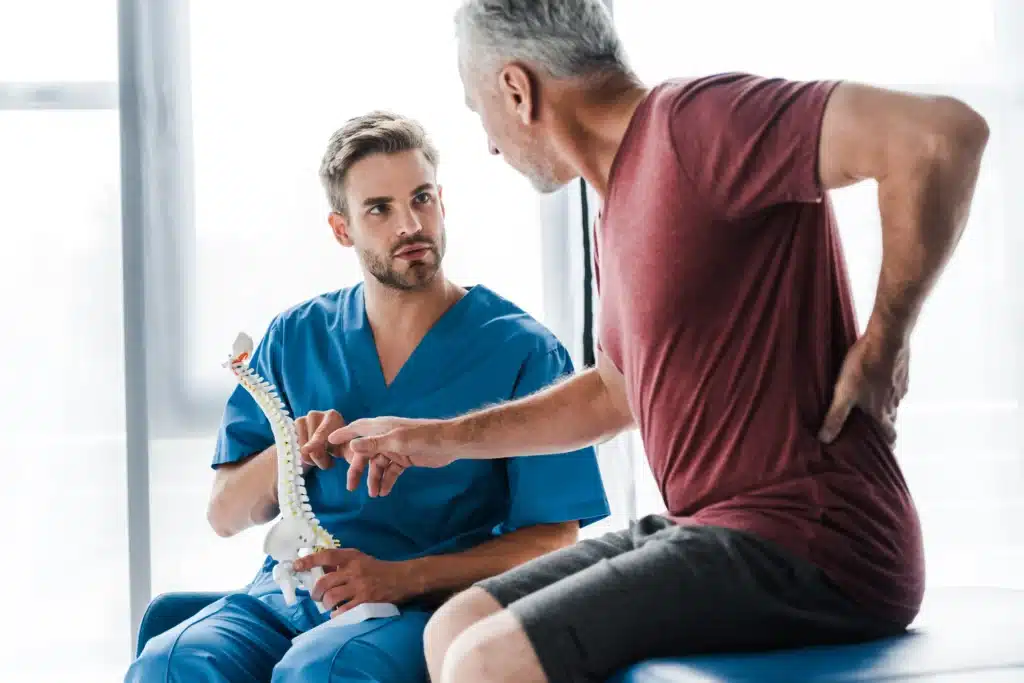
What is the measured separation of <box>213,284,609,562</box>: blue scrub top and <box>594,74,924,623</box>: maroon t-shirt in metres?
0.58

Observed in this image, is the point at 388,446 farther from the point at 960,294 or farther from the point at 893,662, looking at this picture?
the point at 960,294

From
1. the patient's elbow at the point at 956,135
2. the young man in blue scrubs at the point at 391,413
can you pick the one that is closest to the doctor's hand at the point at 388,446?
the young man in blue scrubs at the point at 391,413

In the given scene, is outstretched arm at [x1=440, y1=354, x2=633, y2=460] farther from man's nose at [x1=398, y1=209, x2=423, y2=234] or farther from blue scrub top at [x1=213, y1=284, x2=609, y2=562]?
man's nose at [x1=398, y1=209, x2=423, y2=234]

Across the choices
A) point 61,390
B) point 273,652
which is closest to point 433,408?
point 273,652

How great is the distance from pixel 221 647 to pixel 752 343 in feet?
2.83

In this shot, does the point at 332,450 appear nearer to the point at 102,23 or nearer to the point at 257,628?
the point at 257,628

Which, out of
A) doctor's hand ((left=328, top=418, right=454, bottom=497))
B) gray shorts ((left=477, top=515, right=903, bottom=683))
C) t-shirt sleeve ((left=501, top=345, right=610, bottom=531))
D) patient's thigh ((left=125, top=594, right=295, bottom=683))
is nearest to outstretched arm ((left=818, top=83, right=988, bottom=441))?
gray shorts ((left=477, top=515, right=903, bottom=683))

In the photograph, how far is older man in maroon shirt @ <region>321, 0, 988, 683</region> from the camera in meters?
0.90

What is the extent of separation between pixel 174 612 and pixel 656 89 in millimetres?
1131

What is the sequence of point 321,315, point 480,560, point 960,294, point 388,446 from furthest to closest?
1. point 960,294
2. point 321,315
3. point 480,560
4. point 388,446

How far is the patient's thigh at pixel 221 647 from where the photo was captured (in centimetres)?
140

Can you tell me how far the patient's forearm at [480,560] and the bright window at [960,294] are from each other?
98cm

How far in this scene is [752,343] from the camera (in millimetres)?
1011

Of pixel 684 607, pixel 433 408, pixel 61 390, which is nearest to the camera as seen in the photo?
pixel 684 607
